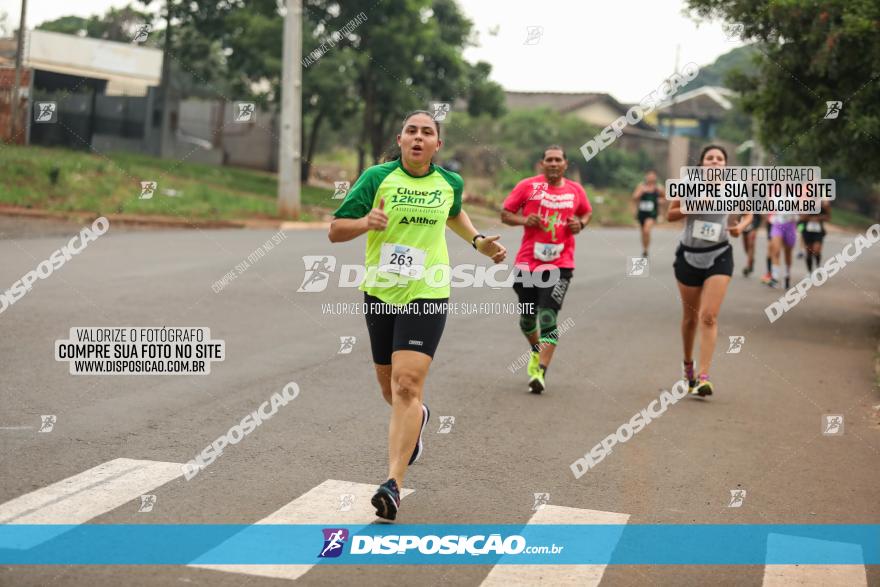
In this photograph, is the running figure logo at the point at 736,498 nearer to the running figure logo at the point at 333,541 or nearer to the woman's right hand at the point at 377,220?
the running figure logo at the point at 333,541

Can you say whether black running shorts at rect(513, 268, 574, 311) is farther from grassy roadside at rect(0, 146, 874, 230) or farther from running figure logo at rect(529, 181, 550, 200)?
grassy roadside at rect(0, 146, 874, 230)

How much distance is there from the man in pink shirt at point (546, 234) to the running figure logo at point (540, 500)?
3539 mm

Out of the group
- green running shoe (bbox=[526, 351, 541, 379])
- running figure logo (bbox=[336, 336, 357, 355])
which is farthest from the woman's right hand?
running figure logo (bbox=[336, 336, 357, 355])

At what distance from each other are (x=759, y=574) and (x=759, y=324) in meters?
10.3

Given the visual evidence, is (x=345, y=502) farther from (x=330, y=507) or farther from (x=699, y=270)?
(x=699, y=270)

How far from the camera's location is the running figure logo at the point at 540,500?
20.8 feet

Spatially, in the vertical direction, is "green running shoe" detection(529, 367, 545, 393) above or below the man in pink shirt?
below

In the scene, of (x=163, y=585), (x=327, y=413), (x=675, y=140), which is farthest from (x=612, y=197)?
(x=163, y=585)

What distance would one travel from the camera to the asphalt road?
6.25 metres

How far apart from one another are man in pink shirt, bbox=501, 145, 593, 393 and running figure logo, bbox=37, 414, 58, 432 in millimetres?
4087

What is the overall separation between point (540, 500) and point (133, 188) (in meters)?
24.5

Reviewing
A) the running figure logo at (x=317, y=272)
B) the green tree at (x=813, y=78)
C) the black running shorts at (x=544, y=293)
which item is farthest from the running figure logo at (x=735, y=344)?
the running figure logo at (x=317, y=272)

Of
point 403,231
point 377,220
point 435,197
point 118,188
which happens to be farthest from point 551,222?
point 118,188

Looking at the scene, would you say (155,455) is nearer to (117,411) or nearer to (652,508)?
(117,411)
